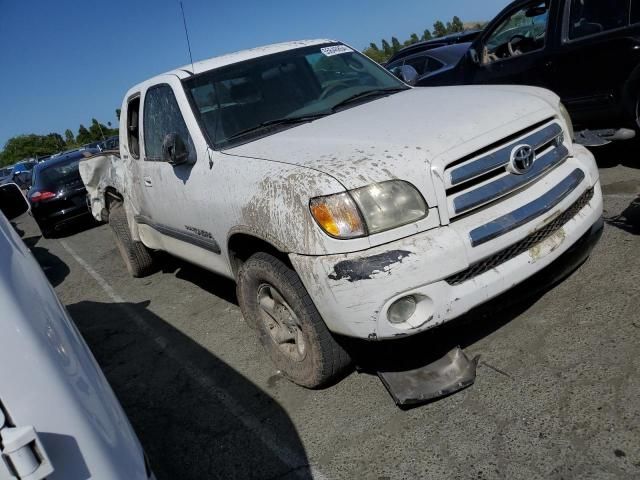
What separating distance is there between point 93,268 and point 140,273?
188 cm

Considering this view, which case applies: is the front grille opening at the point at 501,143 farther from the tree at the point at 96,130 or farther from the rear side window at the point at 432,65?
the tree at the point at 96,130

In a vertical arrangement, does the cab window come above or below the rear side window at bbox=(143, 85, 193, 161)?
below

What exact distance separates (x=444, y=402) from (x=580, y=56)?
4270 mm

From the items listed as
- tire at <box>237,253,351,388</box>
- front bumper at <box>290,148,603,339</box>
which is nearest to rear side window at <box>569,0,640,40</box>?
front bumper at <box>290,148,603,339</box>

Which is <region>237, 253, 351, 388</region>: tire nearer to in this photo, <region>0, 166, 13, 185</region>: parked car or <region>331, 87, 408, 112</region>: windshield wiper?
<region>331, 87, 408, 112</region>: windshield wiper

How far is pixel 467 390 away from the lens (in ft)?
9.14

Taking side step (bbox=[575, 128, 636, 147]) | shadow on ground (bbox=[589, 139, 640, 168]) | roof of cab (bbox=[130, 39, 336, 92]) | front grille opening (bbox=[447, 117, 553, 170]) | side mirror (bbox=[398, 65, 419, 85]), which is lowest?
shadow on ground (bbox=[589, 139, 640, 168])

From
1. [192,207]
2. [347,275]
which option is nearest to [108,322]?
[192,207]

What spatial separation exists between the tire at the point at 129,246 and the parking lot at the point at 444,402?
64.0 inches

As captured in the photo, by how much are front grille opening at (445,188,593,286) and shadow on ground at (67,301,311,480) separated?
1.16 metres

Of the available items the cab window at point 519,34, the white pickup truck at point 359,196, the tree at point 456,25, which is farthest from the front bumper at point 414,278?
the tree at point 456,25

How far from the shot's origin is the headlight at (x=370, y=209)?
8.00 ft

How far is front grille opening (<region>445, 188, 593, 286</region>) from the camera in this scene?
251cm

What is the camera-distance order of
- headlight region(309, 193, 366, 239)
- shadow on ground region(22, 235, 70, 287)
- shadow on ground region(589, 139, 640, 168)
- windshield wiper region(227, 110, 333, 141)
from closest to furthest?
headlight region(309, 193, 366, 239)
windshield wiper region(227, 110, 333, 141)
shadow on ground region(589, 139, 640, 168)
shadow on ground region(22, 235, 70, 287)
